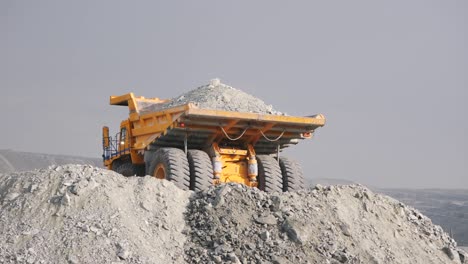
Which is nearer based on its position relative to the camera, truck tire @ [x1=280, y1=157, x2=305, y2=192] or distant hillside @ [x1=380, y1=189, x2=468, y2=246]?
truck tire @ [x1=280, y1=157, x2=305, y2=192]

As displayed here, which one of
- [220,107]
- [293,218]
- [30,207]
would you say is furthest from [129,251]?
[220,107]

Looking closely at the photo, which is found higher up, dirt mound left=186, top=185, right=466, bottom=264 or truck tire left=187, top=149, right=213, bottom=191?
truck tire left=187, top=149, right=213, bottom=191

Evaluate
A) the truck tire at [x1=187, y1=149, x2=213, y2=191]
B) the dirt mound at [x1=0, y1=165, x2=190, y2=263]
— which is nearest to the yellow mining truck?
the truck tire at [x1=187, y1=149, x2=213, y2=191]

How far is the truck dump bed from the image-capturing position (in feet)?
33.3

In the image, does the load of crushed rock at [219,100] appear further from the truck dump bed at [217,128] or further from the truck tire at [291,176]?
the truck tire at [291,176]

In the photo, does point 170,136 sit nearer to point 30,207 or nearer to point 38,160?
point 30,207

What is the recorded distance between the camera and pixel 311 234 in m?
7.94

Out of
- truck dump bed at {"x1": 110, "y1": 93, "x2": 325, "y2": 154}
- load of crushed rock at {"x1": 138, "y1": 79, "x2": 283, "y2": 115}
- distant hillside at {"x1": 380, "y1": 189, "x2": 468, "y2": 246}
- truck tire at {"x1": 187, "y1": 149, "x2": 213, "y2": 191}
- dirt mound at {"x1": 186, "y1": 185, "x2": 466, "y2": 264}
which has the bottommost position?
distant hillside at {"x1": 380, "y1": 189, "x2": 468, "y2": 246}

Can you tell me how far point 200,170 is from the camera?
10.1m

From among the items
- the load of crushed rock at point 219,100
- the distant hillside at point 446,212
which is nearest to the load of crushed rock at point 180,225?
the load of crushed rock at point 219,100

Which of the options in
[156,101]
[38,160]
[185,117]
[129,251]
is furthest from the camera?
[38,160]

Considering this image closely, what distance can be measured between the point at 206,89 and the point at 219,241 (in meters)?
5.18

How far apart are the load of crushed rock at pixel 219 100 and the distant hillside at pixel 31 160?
28370mm

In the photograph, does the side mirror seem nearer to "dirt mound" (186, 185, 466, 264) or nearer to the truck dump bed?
the truck dump bed
